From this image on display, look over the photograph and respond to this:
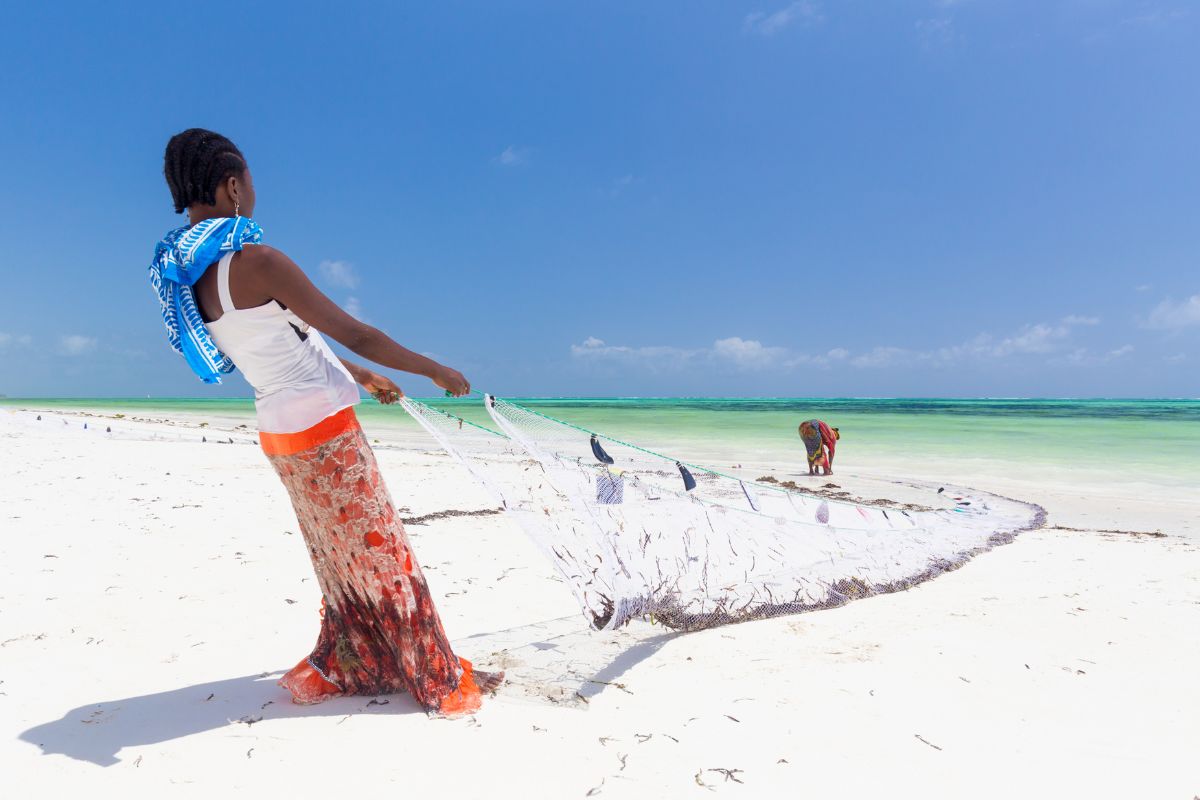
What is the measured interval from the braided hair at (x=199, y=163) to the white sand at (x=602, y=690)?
1635mm

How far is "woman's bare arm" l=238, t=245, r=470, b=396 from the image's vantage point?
1.77 metres

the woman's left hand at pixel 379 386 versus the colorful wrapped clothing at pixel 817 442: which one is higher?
the woman's left hand at pixel 379 386

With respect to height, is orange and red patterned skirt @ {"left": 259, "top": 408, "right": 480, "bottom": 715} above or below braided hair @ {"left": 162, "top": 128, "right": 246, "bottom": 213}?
below

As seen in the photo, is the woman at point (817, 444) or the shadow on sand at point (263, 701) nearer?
the shadow on sand at point (263, 701)

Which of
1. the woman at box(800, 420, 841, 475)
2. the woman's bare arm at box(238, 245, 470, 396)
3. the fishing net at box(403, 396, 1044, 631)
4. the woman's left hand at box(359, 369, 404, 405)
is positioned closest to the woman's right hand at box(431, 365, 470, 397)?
the woman's bare arm at box(238, 245, 470, 396)

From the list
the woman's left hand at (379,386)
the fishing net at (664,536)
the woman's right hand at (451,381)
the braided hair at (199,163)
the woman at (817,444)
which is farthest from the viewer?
the woman at (817,444)

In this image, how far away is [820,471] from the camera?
11297 millimetres

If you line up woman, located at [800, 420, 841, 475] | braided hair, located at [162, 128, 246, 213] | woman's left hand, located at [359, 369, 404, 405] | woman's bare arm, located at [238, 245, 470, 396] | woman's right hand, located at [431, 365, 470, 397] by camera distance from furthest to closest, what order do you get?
woman, located at [800, 420, 841, 475]
woman's left hand, located at [359, 369, 404, 405]
woman's right hand, located at [431, 365, 470, 397]
braided hair, located at [162, 128, 246, 213]
woman's bare arm, located at [238, 245, 470, 396]

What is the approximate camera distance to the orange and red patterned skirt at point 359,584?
78.9 inches

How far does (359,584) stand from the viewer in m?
2.10

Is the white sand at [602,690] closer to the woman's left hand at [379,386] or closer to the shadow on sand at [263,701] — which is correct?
the shadow on sand at [263,701]

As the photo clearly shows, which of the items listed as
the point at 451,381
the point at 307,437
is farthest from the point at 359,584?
the point at 451,381

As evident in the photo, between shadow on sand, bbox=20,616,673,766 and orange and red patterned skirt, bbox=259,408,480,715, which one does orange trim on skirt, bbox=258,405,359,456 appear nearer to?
orange and red patterned skirt, bbox=259,408,480,715

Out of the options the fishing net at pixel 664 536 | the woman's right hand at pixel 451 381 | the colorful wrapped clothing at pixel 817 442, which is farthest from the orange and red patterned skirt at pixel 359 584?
the colorful wrapped clothing at pixel 817 442
